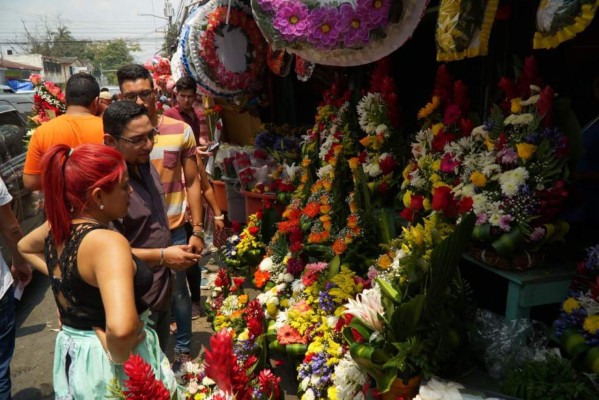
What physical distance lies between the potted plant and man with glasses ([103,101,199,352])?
89cm

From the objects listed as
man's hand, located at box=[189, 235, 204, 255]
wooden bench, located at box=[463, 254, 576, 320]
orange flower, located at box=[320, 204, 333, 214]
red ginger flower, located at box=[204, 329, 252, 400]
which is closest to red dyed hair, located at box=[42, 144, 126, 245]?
red ginger flower, located at box=[204, 329, 252, 400]

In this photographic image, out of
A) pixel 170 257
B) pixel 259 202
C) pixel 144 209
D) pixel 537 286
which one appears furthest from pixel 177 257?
pixel 259 202

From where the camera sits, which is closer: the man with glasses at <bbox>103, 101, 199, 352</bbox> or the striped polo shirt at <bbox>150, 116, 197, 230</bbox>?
the man with glasses at <bbox>103, 101, 199, 352</bbox>

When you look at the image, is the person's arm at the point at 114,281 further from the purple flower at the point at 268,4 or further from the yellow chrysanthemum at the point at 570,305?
the yellow chrysanthemum at the point at 570,305

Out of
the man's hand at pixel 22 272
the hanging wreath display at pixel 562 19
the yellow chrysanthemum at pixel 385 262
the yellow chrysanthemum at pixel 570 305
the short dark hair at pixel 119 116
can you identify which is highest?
the hanging wreath display at pixel 562 19

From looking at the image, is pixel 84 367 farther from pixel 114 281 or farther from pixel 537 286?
pixel 537 286

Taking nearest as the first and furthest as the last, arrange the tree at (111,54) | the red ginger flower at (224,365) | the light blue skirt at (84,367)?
the red ginger flower at (224,365) → the light blue skirt at (84,367) → the tree at (111,54)

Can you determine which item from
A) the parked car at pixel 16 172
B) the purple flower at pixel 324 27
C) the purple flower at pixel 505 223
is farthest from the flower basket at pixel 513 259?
the parked car at pixel 16 172

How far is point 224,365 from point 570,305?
56.8 inches

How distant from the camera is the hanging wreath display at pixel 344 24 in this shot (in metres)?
2.24

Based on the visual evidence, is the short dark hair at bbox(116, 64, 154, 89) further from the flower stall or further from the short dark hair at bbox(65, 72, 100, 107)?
the flower stall

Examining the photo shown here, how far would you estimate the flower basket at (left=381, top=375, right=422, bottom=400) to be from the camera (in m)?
1.97

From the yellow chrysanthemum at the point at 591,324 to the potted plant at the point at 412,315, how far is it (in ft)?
1.67

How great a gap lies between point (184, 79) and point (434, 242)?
3.35 m
